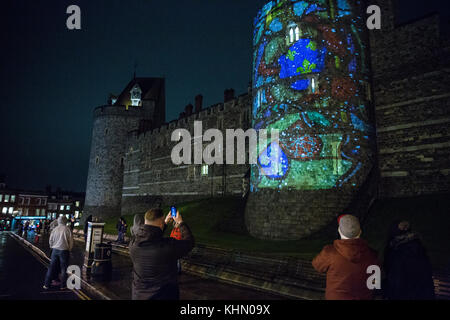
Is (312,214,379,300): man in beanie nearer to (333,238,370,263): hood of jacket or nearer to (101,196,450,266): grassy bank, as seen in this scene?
(333,238,370,263): hood of jacket

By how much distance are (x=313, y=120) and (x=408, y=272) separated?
A: 9556 millimetres

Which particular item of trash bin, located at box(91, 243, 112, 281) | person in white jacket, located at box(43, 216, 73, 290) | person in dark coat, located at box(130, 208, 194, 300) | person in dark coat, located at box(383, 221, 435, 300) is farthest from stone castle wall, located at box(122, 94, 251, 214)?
person in dark coat, located at box(130, 208, 194, 300)

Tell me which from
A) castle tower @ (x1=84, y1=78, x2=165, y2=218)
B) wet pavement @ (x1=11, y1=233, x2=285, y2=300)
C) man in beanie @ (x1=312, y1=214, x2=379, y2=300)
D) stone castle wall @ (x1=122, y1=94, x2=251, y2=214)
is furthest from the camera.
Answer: castle tower @ (x1=84, y1=78, x2=165, y2=218)

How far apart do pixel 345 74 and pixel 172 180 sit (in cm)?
2049

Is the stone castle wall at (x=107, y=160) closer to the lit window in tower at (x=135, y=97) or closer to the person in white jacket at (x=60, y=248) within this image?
the lit window in tower at (x=135, y=97)

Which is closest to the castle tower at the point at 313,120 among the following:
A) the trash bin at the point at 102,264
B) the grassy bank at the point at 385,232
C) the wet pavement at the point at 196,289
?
the grassy bank at the point at 385,232

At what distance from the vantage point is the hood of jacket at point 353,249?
2.57 meters

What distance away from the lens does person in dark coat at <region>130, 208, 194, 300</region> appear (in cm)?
282

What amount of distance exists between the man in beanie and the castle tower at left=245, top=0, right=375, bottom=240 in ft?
30.9

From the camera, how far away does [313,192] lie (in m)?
11.9

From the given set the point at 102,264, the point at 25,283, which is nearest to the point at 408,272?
the point at 102,264

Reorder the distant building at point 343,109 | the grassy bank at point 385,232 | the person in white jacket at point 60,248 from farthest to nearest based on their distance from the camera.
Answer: the distant building at point 343,109, the grassy bank at point 385,232, the person in white jacket at point 60,248

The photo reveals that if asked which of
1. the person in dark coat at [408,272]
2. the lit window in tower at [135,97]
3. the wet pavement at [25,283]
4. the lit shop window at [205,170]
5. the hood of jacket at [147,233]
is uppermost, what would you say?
the lit window in tower at [135,97]

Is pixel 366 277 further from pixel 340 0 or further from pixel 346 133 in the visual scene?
pixel 340 0
